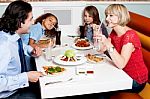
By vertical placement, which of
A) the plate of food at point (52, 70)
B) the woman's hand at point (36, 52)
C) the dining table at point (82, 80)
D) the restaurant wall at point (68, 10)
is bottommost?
the dining table at point (82, 80)

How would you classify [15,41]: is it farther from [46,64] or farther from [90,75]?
[90,75]

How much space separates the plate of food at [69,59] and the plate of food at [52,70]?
9cm

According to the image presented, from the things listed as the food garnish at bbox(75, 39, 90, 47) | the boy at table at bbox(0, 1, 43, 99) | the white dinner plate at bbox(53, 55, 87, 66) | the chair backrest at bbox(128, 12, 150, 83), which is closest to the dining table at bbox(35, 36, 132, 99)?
the white dinner plate at bbox(53, 55, 87, 66)

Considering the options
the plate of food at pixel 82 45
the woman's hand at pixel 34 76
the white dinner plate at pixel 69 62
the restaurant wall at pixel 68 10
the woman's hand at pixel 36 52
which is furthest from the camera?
the restaurant wall at pixel 68 10

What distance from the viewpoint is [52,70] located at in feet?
5.55

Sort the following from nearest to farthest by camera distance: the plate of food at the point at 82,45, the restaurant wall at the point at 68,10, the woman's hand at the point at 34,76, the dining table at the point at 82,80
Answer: the dining table at the point at 82,80, the woman's hand at the point at 34,76, the plate of food at the point at 82,45, the restaurant wall at the point at 68,10

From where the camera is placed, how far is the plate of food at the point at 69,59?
184 cm

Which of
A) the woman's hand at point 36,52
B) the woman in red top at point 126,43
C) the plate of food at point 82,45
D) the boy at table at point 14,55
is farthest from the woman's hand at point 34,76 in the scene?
the plate of food at point 82,45

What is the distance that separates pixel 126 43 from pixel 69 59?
0.46m

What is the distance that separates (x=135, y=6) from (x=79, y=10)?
2.58 ft

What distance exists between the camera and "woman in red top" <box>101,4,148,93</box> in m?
1.87

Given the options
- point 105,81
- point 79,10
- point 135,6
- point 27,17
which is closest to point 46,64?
point 27,17

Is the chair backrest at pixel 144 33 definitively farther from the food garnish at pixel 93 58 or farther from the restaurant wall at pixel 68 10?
the restaurant wall at pixel 68 10

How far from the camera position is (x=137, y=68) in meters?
2.01
